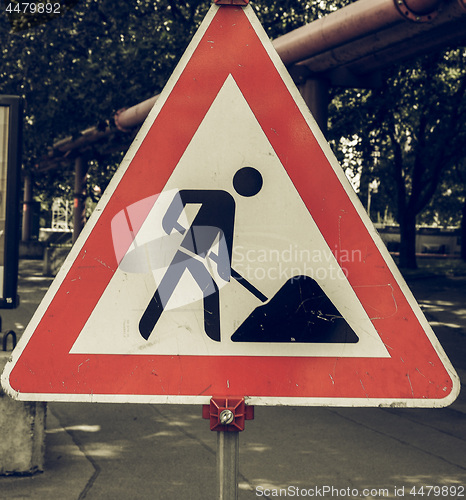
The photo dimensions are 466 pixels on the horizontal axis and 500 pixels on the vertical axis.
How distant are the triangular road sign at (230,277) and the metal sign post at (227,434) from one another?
4cm

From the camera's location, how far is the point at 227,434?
66.9 inches

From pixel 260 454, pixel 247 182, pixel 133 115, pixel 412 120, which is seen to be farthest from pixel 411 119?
pixel 247 182

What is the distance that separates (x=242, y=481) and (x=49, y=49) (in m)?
14.0

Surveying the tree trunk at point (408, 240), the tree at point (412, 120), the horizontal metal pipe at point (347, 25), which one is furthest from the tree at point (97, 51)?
the tree trunk at point (408, 240)

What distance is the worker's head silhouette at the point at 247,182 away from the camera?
1.81 metres

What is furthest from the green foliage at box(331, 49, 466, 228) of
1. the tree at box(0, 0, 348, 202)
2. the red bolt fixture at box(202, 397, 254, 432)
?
the red bolt fixture at box(202, 397, 254, 432)

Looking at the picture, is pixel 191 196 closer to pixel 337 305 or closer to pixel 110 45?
pixel 337 305

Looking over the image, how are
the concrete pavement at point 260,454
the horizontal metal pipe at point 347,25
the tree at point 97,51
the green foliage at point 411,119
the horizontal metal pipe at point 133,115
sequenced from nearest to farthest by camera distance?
the concrete pavement at point 260,454 → the horizontal metal pipe at point 347,25 → the horizontal metal pipe at point 133,115 → the tree at point 97,51 → the green foliage at point 411,119

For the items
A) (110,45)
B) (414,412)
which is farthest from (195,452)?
(110,45)

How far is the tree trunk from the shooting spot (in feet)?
80.9

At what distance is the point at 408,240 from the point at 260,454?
21.0 meters

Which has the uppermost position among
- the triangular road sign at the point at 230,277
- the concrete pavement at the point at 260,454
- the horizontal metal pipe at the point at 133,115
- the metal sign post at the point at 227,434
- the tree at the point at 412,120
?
the tree at the point at 412,120

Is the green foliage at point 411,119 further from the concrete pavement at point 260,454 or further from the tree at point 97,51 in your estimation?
the concrete pavement at point 260,454

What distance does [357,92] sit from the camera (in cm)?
1866
